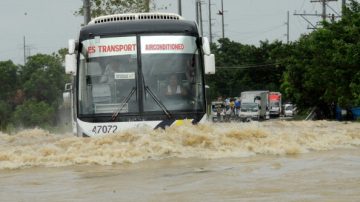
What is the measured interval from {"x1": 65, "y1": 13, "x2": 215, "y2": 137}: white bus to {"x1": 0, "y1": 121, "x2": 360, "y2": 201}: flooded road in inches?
14.4

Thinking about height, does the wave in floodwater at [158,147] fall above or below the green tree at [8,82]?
below

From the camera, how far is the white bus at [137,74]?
15133 mm

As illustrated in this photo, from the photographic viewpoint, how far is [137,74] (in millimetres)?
15180

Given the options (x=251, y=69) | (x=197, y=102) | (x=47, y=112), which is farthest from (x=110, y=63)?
(x=251, y=69)

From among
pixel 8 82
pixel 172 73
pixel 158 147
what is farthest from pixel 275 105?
pixel 158 147

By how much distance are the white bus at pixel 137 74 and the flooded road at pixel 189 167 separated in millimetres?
367

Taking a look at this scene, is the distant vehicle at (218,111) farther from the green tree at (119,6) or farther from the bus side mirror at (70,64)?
the bus side mirror at (70,64)

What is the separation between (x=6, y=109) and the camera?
5797 cm

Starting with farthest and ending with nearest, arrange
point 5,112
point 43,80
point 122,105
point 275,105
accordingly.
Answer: point 275,105 → point 43,80 → point 5,112 → point 122,105

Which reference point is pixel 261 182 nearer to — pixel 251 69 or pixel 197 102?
pixel 197 102

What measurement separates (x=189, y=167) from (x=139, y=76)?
10.3ft

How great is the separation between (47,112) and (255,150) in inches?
1657

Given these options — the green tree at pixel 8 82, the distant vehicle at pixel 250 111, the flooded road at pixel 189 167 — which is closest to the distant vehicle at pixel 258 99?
the distant vehicle at pixel 250 111

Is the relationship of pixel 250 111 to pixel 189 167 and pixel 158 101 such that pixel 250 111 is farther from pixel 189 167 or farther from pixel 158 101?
pixel 189 167
